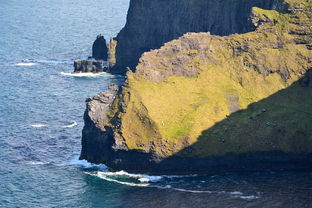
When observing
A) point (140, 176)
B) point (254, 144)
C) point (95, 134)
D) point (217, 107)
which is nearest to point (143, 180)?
point (140, 176)

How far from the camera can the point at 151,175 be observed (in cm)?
13425

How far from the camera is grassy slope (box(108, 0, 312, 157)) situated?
13812cm

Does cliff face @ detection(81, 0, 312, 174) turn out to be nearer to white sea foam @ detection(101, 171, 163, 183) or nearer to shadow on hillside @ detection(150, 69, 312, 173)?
shadow on hillside @ detection(150, 69, 312, 173)

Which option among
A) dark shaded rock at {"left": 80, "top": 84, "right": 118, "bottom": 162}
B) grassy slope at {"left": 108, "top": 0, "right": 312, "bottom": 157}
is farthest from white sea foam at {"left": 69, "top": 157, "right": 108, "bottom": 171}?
grassy slope at {"left": 108, "top": 0, "right": 312, "bottom": 157}

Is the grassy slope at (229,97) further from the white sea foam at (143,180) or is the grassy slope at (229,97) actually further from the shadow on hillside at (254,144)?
the white sea foam at (143,180)

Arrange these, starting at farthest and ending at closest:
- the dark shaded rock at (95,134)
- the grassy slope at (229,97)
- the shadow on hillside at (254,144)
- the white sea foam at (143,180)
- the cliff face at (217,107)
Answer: the dark shaded rock at (95,134)
the grassy slope at (229,97)
the cliff face at (217,107)
the shadow on hillside at (254,144)
the white sea foam at (143,180)

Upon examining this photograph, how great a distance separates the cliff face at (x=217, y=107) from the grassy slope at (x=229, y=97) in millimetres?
214

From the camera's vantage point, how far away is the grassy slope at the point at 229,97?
453 ft

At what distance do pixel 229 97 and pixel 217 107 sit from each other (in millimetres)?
4426

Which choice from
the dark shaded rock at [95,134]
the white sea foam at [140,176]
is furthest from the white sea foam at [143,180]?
the dark shaded rock at [95,134]

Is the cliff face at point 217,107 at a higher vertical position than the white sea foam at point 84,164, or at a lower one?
higher

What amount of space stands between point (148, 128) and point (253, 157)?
22537 mm

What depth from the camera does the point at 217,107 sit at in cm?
14538

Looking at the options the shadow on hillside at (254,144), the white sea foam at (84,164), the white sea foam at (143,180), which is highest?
the shadow on hillside at (254,144)
